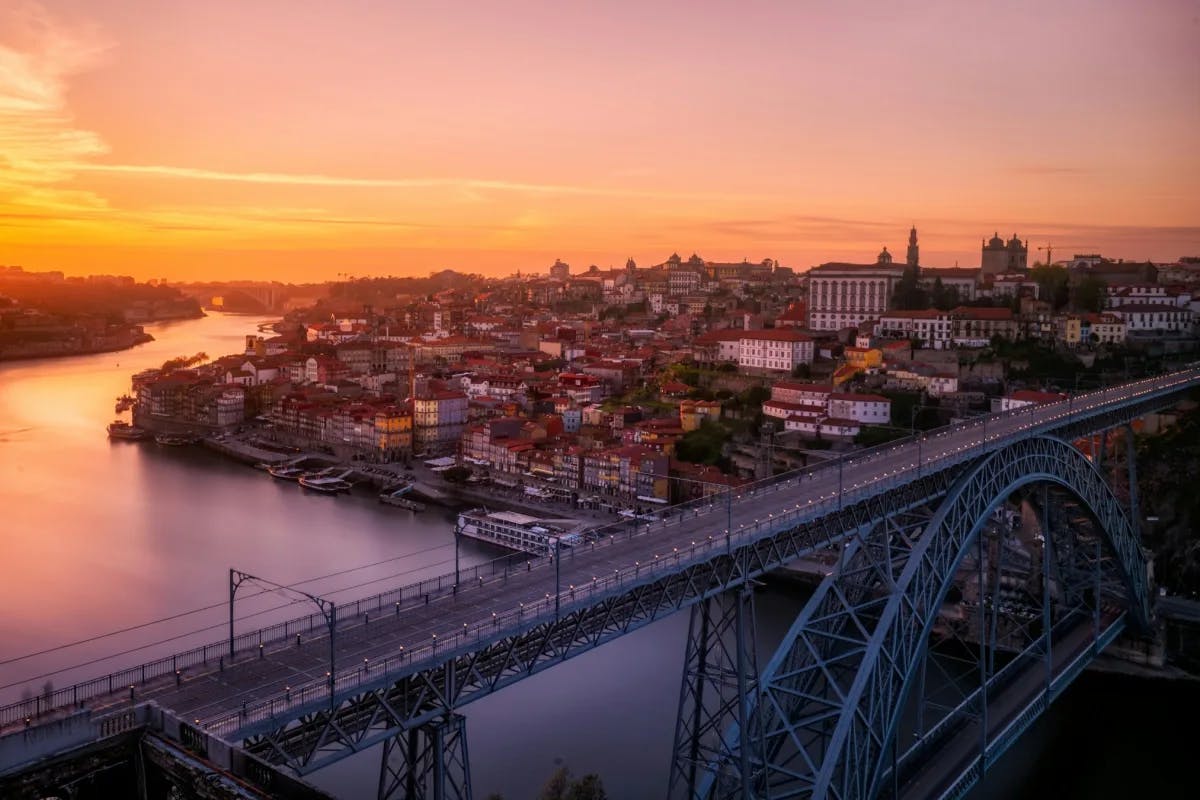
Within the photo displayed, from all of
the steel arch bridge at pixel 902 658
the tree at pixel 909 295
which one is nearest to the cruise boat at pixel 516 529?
the steel arch bridge at pixel 902 658

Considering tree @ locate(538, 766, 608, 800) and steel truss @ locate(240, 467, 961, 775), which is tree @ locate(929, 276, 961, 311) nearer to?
steel truss @ locate(240, 467, 961, 775)

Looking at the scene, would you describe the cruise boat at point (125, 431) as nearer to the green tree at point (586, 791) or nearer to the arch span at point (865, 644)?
the arch span at point (865, 644)

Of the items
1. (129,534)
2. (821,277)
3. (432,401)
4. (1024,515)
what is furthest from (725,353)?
(129,534)

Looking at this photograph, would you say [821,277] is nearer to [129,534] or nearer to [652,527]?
[129,534]

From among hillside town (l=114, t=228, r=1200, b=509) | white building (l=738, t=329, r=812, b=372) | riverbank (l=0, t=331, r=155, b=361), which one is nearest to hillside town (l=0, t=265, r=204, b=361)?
riverbank (l=0, t=331, r=155, b=361)

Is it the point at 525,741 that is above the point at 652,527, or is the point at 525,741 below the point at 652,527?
below

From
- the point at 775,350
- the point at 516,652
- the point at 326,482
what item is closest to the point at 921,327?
the point at 775,350
